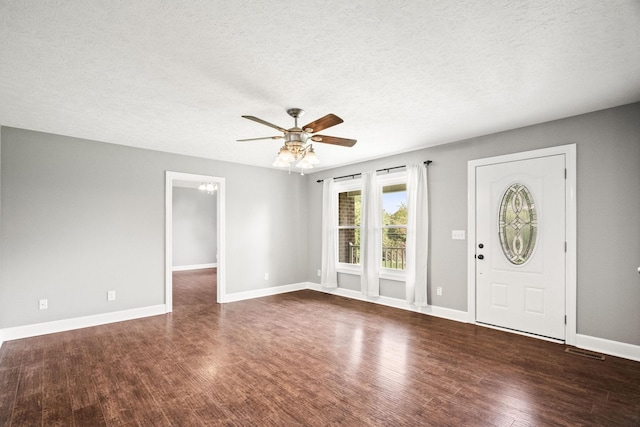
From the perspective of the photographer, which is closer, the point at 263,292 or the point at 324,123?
the point at 324,123

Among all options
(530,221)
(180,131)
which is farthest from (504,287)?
(180,131)

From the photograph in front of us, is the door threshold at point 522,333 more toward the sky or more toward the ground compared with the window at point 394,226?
more toward the ground

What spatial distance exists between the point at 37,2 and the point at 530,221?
494cm

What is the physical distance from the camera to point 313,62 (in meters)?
2.45

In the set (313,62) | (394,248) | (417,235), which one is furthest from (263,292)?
(313,62)

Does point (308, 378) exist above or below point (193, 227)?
below

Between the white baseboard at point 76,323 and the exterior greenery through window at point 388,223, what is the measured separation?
11.8 ft

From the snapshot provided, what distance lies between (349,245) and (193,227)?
21.0ft

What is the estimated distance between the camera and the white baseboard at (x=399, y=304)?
4.62 m

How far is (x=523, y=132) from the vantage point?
4.01m

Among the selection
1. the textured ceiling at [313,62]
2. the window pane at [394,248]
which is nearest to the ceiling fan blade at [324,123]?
the textured ceiling at [313,62]

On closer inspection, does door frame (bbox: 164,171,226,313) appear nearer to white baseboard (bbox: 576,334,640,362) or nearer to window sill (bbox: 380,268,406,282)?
window sill (bbox: 380,268,406,282)

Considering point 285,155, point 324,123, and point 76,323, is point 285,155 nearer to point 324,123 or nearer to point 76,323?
point 324,123

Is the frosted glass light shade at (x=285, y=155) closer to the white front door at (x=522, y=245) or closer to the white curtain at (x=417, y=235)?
the white curtain at (x=417, y=235)
